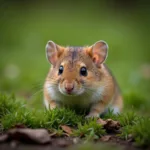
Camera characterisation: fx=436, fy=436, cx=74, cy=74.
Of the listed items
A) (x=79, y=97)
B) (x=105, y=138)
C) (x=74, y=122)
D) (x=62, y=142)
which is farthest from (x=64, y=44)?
(x=62, y=142)

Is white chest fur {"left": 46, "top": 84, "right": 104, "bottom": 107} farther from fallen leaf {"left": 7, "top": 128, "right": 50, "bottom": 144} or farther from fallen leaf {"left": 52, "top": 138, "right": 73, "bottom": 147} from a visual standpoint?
fallen leaf {"left": 7, "top": 128, "right": 50, "bottom": 144}

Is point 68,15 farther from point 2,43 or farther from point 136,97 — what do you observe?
point 136,97

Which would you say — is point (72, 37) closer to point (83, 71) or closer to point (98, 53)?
point (98, 53)

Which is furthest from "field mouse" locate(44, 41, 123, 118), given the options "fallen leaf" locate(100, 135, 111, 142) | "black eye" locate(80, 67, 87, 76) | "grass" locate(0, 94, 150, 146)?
"fallen leaf" locate(100, 135, 111, 142)

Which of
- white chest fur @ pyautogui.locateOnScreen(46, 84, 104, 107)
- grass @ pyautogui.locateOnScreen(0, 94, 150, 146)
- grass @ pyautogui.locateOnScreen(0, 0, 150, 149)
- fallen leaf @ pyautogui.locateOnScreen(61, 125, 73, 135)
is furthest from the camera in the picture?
white chest fur @ pyautogui.locateOnScreen(46, 84, 104, 107)

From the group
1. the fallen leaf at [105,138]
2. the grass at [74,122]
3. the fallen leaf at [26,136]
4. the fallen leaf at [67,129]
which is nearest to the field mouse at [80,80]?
the grass at [74,122]

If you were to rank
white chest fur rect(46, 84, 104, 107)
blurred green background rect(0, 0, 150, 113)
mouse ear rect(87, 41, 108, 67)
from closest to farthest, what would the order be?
white chest fur rect(46, 84, 104, 107) → mouse ear rect(87, 41, 108, 67) → blurred green background rect(0, 0, 150, 113)

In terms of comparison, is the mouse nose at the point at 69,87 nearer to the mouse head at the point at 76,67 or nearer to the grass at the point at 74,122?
the mouse head at the point at 76,67
